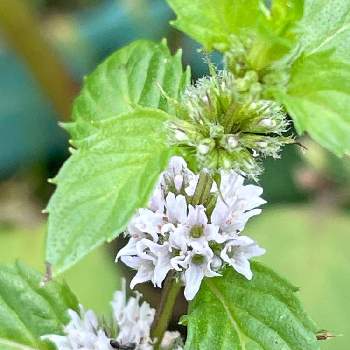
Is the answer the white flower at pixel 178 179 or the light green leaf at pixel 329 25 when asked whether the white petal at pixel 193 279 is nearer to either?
the white flower at pixel 178 179

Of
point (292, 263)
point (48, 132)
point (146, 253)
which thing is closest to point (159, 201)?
point (146, 253)

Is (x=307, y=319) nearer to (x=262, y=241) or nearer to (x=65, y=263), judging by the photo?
(x=65, y=263)

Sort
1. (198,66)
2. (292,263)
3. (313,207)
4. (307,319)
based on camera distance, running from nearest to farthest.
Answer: (307,319)
(292,263)
(313,207)
(198,66)

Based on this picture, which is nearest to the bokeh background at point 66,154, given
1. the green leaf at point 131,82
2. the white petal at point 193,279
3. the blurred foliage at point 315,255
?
the blurred foliage at point 315,255

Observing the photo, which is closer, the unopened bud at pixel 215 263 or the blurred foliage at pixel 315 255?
the unopened bud at pixel 215 263

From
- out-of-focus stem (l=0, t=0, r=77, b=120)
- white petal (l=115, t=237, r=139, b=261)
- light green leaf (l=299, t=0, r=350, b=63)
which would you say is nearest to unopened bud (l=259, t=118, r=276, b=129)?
light green leaf (l=299, t=0, r=350, b=63)

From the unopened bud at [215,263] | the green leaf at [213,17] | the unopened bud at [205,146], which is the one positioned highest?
the green leaf at [213,17]

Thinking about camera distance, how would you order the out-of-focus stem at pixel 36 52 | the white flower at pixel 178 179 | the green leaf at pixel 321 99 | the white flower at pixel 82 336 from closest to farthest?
the green leaf at pixel 321 99
the white flower at pixel 178 179
the white flower at pixel 82 336
the out-of-focus stem at pixel 36 52
